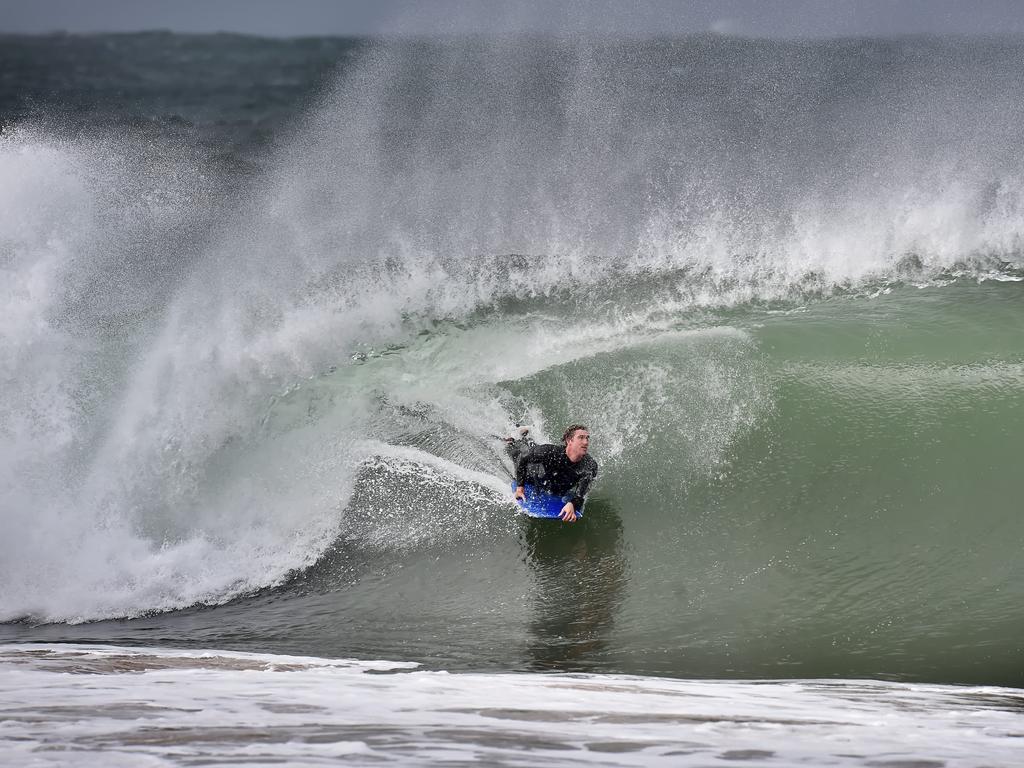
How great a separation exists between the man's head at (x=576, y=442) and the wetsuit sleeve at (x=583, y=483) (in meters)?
0.19

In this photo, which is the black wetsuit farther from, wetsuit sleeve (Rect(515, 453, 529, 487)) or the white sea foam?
the white sea foam

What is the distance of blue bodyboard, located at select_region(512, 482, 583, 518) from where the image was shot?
680cm

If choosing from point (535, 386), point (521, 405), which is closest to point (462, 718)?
point (521, 405)

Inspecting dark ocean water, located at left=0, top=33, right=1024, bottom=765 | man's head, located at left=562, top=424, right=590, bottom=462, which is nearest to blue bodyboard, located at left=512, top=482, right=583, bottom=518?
dark ocean water, located at left=0, top=33, right=1024, bottom=765

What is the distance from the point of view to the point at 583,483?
6738 millimetres

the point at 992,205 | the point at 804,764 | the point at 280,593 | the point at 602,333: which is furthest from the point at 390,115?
the point at 804,764

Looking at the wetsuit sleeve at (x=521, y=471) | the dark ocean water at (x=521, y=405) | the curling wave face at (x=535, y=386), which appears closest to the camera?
the dark ocean water at (x=521, y=405)

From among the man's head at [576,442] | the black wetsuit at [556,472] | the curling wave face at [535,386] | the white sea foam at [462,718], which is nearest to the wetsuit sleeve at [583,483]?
the black wetsuit at [556,472]

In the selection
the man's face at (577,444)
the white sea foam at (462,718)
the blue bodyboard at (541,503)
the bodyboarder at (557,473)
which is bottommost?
the white sea foam at (462,718)

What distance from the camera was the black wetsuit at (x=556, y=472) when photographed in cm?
672

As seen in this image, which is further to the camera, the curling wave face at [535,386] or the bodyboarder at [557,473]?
the bodyboarder at [557,473]

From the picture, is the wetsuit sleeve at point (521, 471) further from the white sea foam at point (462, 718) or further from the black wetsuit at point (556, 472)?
the white sea foam at point (462, 718)

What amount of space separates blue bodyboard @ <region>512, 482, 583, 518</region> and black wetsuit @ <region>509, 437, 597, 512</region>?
0.11ft

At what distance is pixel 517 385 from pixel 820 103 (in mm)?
14077
